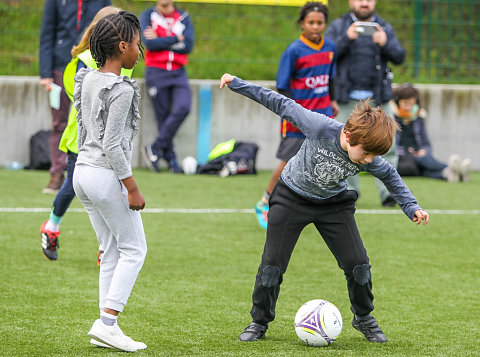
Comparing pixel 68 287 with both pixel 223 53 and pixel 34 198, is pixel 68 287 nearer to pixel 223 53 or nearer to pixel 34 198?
pixel 34 198

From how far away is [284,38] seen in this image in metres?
13.3

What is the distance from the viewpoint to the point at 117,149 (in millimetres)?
4105

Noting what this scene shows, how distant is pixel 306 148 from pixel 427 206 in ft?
17.4

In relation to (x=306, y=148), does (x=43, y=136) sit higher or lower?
lower

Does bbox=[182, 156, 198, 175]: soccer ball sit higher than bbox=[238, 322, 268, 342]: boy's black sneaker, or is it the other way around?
bbox=[238, 322, 268, 342]: boy's black sneaker

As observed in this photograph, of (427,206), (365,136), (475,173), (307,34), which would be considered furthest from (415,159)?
(365,136)

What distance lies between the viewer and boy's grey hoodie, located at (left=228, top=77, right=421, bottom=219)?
4387 millimetres

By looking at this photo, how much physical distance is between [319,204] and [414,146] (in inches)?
312

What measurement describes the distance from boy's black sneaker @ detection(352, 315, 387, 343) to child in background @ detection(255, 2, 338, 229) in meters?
3.02

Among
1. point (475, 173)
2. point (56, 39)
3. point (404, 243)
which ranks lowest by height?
point (475, 173)

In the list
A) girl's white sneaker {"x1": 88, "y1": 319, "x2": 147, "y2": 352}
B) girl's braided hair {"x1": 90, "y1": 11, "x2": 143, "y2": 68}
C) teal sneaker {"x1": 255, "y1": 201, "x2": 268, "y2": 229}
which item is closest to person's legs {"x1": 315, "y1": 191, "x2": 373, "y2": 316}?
girl's white sneaker {"x1": 88, "y1": 319, "x2": 147, "y2": 352}

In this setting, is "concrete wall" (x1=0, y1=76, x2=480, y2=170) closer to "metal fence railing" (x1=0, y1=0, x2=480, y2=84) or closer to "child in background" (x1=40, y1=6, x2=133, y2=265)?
"metal fence railing" (x1=0, y1=0, x2=480, y2=84)

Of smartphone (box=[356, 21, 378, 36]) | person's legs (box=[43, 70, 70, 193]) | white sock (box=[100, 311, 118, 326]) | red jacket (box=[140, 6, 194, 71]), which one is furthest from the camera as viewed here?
red jacket (box=[140, 6, 194, 71])

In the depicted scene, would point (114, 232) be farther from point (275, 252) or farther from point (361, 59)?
point (361, 59)
